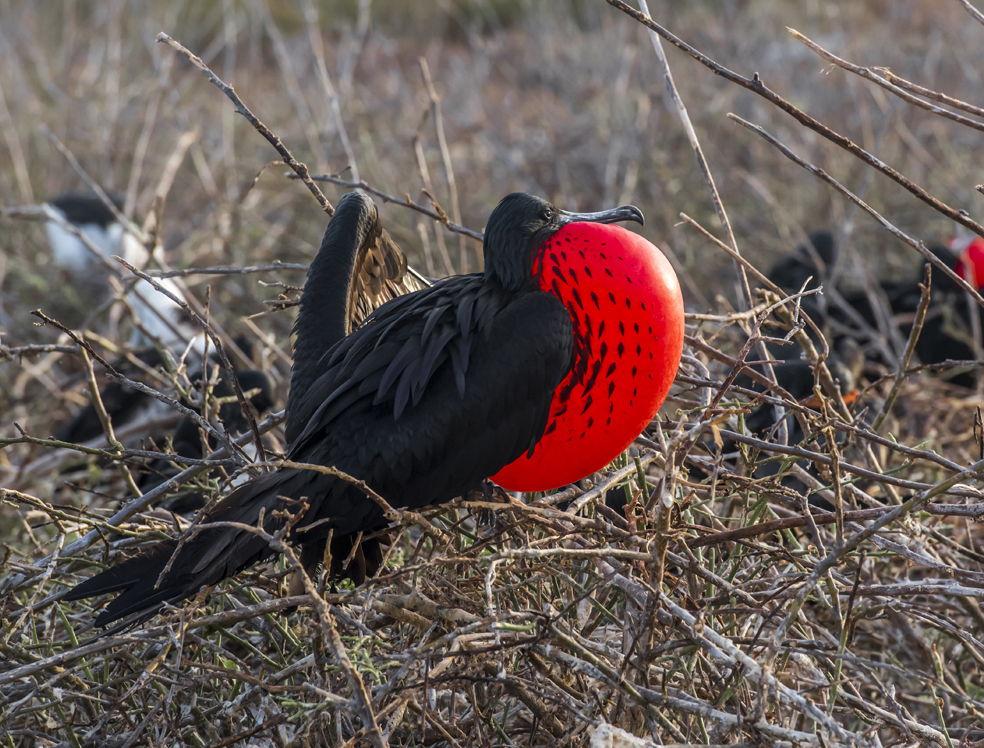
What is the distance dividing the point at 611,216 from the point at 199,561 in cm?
76

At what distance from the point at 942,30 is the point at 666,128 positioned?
9.30 feet

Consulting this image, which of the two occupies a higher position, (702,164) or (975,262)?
(702,164)

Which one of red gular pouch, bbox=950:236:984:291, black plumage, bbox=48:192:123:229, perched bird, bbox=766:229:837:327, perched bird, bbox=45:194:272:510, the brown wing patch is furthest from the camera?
black plumage, bbox=48:192:123:229

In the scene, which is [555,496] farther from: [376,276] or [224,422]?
[224,422]

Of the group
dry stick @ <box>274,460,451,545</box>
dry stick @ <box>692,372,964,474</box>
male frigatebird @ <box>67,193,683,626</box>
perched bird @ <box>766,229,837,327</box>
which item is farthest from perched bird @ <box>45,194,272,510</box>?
perched bird @ <box>766,229,837,327</box>

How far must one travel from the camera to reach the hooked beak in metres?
1.42

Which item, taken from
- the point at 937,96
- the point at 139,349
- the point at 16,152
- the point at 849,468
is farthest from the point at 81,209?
the point at 937,96

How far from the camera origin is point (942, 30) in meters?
6.55

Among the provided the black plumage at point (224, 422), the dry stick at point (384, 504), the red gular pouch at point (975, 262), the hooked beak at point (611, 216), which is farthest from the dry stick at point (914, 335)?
the red gular pouch at point (975, 262)

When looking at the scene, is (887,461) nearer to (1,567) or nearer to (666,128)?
(1,567)

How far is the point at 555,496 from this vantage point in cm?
137

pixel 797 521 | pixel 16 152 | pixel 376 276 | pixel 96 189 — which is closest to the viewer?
pixel 797 521

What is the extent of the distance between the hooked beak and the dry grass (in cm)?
19

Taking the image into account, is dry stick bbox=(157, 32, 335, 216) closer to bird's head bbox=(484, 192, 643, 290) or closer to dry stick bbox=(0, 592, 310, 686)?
bird's head bbox=(484, 192, 643, 290)
